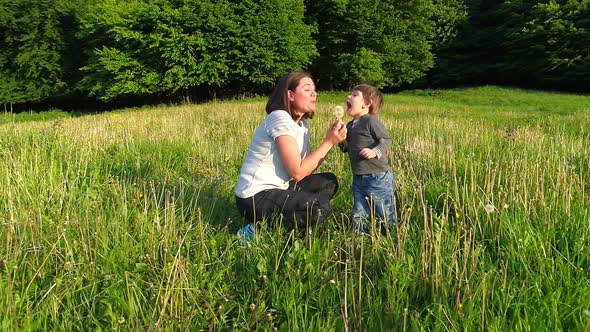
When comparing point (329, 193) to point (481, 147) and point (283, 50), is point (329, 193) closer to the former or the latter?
point (481, 147)

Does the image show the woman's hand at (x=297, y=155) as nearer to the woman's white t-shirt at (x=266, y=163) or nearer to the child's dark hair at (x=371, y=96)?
the woman's white t-shirt at (x=266, y=163)

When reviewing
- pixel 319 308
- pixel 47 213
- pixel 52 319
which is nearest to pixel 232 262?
pixel 319 308

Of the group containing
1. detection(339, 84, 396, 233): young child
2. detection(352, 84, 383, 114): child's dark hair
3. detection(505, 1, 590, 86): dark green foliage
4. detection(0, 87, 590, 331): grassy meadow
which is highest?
detection(505, 1, 590, 86): dark green foliage

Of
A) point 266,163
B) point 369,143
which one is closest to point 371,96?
point 369,143

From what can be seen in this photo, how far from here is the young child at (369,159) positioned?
3354mm

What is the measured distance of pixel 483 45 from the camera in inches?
1704

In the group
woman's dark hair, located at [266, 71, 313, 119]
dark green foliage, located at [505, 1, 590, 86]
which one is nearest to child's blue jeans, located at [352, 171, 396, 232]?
woman's dark hair, located at [266, 71, 313, 119]

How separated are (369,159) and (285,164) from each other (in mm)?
799

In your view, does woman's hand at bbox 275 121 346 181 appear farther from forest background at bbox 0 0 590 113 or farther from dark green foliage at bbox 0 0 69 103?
dark green foliage at bbox 0 0 69 103

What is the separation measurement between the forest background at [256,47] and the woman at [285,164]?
29102 millimetres

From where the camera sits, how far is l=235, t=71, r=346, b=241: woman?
3018mm

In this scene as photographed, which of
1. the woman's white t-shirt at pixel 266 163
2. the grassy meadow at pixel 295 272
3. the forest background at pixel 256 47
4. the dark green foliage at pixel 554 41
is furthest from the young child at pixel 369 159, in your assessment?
the dark green foliage at pixel 554 41

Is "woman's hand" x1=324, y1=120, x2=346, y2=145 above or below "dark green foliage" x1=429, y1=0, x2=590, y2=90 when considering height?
below

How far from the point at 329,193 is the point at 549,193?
1703mm
